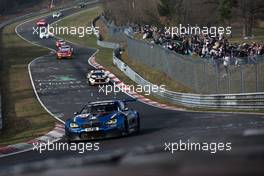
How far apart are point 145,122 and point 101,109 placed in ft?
19.1

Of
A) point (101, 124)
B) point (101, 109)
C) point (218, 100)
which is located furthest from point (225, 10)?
point (101, 124)

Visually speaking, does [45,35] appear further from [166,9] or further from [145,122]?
[145,122]

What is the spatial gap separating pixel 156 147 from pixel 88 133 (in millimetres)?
12150

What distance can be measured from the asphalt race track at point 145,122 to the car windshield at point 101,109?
972mm

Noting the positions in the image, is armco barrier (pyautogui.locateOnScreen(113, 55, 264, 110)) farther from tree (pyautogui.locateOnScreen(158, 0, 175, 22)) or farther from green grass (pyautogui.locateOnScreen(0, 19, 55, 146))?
tree (pyautogui.locateOnScreen(158, 0, 175, 22))

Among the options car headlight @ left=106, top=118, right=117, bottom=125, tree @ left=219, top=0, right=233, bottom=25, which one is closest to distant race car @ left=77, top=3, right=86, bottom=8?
tree @ left=219, top=0, right=233, bottom=25

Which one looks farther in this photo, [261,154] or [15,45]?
[15,45]

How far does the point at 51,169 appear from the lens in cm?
376

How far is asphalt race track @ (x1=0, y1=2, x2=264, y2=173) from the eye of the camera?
12.2 ft

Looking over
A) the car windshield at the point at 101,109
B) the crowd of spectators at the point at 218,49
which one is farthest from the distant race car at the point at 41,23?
the car windshield at the point at 101,109

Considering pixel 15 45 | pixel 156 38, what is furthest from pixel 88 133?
pixel 15 45

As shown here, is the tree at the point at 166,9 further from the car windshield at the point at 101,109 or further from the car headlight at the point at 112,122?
the car headlight at the point at 112,122

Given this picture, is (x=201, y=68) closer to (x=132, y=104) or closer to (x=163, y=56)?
→ (x=132, y=104)

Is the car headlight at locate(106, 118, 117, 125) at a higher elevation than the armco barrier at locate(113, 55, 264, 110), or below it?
higher
